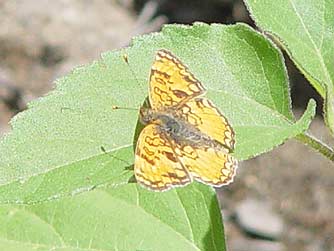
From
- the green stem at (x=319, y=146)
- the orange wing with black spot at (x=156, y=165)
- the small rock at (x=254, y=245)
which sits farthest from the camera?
the small rock at (x=254, y=245)

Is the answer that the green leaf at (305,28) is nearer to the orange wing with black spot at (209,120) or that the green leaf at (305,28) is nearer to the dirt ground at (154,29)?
the orange wing with black spot at (209,120)

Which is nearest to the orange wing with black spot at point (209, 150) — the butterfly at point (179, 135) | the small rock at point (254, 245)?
the butterfly at point (179, 135)

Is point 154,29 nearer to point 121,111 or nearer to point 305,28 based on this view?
point 305,28

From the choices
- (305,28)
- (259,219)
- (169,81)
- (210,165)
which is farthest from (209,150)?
(259,219)

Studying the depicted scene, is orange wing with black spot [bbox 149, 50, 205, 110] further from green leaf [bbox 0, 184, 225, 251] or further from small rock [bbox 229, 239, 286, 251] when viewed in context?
small rock [bbox 229, 239, 286, 251]

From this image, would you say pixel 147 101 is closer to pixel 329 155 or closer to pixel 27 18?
pixel 329 155
